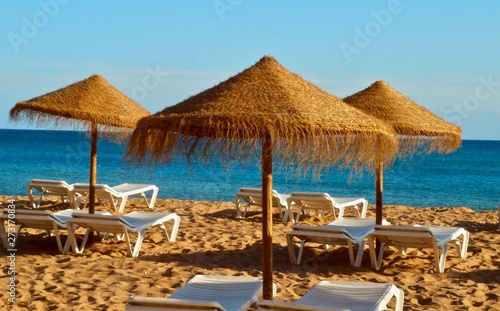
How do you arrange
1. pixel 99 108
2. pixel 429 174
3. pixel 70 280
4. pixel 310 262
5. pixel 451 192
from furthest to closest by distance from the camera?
pixel 429 174
pixel 451 192
pixel 99 108
pixel 310 262
pixel 70 280

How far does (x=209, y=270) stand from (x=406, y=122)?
277 cm

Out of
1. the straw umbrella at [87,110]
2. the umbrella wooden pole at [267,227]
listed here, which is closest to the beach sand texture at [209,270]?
the umbrella wooden pole at [267,227]

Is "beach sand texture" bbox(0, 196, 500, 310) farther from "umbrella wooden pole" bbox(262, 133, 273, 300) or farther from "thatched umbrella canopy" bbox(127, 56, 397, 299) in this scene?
"thatched umbrella canopy" bbox(127, 56, 397, 299)

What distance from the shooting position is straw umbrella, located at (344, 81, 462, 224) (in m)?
7.64

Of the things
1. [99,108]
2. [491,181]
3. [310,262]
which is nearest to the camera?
[310,262]

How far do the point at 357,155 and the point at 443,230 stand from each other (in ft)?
12.2

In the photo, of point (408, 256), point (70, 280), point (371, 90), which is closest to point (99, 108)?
point (70, 280)

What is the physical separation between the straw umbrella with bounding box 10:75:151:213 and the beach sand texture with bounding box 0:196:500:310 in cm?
156

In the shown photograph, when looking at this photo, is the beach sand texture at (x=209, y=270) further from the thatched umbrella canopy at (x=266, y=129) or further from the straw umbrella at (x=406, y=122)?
the thatched umbrella canopy at (x=266, y=129)

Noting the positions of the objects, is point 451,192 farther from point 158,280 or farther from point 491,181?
point 158,280

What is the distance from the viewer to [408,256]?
8.24 meters

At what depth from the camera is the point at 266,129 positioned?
15.1 feet

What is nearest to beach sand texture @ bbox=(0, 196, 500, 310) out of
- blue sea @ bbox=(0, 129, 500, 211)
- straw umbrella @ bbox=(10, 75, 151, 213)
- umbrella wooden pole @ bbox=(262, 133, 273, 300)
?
umbrella wooden pole @ bbox=(262, 133, 273, 300)

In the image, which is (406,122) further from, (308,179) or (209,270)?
(308,179)
